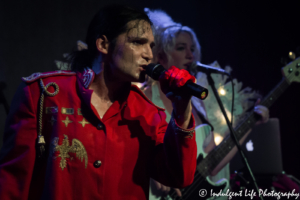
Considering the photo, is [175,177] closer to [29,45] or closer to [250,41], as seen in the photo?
[29,45]

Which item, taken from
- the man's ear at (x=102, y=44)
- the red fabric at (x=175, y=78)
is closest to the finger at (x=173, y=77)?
the red fabric at (x=175, y=78)

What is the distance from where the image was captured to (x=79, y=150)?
1149 mm

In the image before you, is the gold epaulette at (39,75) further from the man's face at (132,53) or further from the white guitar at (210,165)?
the white guitar at (210,165)

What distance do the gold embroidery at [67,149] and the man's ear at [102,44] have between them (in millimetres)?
547

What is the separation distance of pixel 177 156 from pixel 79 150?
1.55ft

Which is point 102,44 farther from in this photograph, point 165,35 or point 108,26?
point 165,35

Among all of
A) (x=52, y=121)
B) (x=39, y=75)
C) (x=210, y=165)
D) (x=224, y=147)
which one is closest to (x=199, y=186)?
(x=210, y=165)

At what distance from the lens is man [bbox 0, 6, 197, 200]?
110cm

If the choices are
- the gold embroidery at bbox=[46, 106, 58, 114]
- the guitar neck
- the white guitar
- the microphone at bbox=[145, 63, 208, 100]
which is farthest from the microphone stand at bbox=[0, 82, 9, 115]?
the guitar neck

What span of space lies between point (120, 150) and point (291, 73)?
2.84 m

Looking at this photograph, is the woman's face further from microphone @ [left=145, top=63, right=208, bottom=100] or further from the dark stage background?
microphone @ [left=145, top=63, right=208, bottom=100]

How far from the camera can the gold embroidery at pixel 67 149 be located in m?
1.13

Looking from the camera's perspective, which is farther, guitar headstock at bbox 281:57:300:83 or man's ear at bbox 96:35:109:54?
guitar headstock at bbox 281:57:300:83

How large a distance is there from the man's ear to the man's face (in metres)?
0.09
